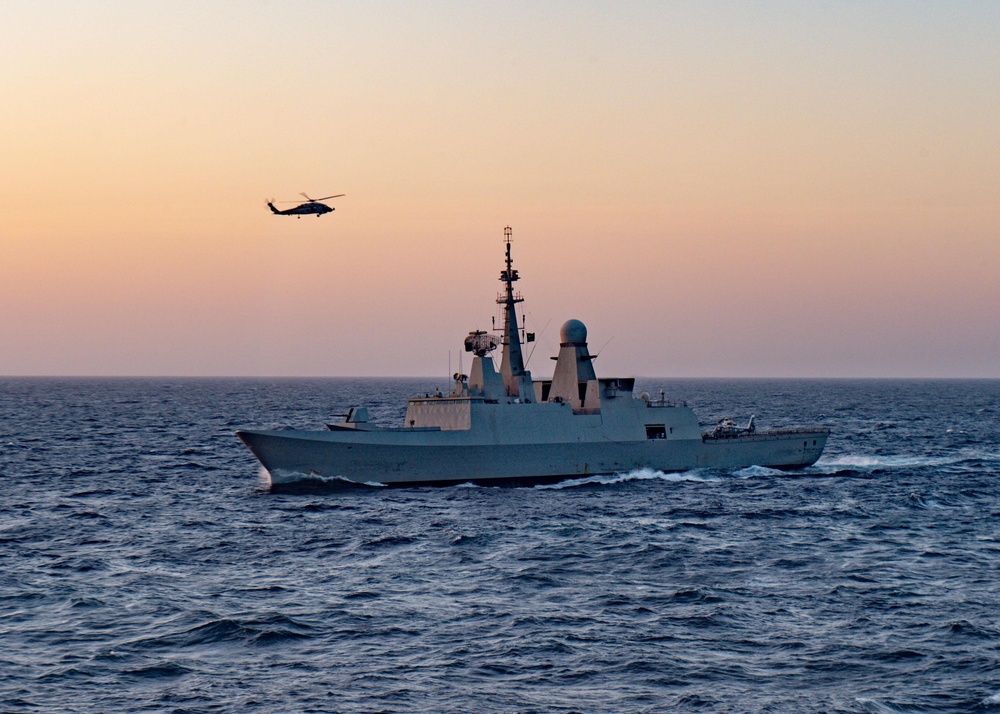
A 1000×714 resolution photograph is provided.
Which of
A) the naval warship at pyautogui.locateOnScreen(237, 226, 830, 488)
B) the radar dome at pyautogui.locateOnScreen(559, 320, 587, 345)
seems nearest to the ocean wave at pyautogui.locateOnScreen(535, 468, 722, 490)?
the naval warship at pyautogui.locateOnScreen(237, 226, 830, 488)

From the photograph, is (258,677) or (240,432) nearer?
(258,677)

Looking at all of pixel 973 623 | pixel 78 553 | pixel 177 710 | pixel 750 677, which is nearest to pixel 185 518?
pixel 78 553

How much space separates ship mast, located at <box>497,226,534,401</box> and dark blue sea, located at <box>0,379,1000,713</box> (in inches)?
185

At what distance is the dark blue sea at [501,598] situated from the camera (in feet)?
49.0

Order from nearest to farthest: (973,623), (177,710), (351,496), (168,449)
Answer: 1. (177,710)
2. (973,623)
3. (351,496)
4. (168,449)

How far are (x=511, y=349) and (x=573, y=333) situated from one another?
2968mm

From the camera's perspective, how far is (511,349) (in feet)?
133

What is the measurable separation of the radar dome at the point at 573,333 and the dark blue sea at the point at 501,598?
6347 millimetres

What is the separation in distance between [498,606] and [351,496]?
15.4 metres

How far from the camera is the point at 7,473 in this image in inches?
1636

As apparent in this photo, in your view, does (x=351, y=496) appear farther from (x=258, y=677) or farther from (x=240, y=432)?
(x=258, y=677)

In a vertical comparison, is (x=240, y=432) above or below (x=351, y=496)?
above

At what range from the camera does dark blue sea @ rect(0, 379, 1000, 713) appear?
49.0 feet

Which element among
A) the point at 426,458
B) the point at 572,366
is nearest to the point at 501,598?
the point at 426,458
